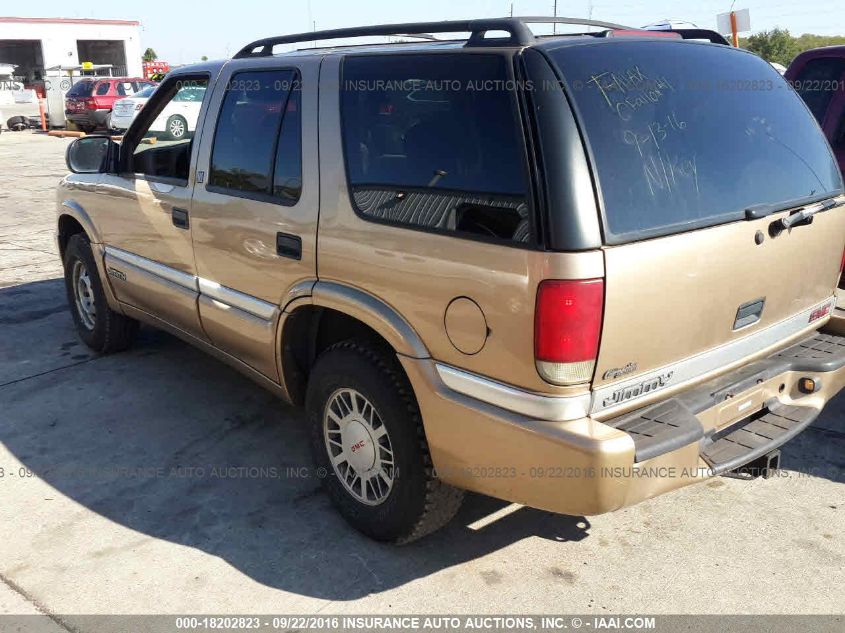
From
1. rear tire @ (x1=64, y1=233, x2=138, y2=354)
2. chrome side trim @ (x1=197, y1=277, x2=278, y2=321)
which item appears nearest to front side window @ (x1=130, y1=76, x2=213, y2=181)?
chrome side trim @ (x1=197, y1=277, x2=278, y2=321)

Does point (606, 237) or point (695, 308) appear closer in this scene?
point (606, 237)

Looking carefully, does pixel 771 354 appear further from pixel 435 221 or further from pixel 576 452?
pixel 435 221

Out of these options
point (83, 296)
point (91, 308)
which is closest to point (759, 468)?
point (91, 308)

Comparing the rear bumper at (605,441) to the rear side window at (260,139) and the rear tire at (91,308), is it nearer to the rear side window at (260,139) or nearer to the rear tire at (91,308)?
the rear side window at (260,139)

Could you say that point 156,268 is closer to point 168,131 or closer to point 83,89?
point 168,131

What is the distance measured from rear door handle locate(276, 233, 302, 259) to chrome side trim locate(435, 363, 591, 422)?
38.2 inches

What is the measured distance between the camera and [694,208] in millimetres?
2709

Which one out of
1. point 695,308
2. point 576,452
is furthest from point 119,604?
point 695,308

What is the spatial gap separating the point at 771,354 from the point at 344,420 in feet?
5.72

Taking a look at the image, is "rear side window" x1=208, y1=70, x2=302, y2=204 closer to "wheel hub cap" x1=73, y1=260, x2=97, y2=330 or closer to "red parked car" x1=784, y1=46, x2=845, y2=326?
"wheel hub cap" x1=73, y1=260, x2=97, y2=330

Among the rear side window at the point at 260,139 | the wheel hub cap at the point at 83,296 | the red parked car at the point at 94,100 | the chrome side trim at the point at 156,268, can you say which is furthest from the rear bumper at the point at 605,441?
the red parked car at the point at 94,100

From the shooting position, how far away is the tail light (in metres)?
2.41

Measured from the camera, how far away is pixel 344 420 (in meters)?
3.32

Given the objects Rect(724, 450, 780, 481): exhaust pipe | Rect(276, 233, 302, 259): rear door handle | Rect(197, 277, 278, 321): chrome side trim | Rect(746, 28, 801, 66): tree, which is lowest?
Rect(724, 450, 780, 481): exhaust pipe
